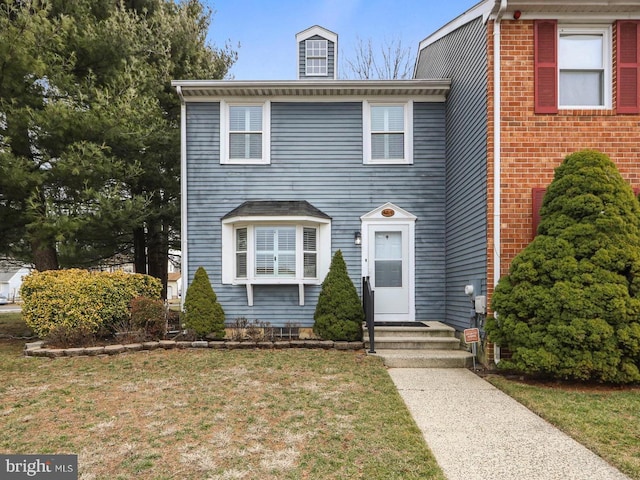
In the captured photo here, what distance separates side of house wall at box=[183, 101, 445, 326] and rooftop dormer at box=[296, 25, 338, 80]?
140 cm

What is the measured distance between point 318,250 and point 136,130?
196 inches

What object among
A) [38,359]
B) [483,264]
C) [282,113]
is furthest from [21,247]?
[483,264]

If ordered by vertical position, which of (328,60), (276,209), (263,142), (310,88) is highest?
(328,60)

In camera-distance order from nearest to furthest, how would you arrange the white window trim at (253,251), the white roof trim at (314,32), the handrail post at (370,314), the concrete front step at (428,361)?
the concrete front step at (428,361) < the handrail post at (370,314) < the white window trim at (253,251) < the white roof trim at (314,32)

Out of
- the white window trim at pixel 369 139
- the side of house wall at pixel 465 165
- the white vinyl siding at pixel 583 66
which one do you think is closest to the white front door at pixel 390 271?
the side of house wall at pixel 465 165

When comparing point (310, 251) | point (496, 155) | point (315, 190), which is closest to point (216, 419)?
point (310, 251)

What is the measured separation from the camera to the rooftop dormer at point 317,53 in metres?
9.88

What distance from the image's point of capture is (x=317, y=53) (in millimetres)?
9898

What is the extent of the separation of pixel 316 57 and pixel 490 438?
8.62 m

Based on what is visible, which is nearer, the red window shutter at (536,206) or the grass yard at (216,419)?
the grass yard at (216,419)

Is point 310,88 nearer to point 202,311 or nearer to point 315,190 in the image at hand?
point 315,190

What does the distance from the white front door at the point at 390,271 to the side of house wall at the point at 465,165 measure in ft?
2.70

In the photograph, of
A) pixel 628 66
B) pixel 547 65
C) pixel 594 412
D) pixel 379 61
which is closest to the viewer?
pixel 594 412

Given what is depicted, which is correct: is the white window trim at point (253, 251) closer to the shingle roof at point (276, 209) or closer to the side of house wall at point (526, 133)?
the shingle roof at point (276, 209)
